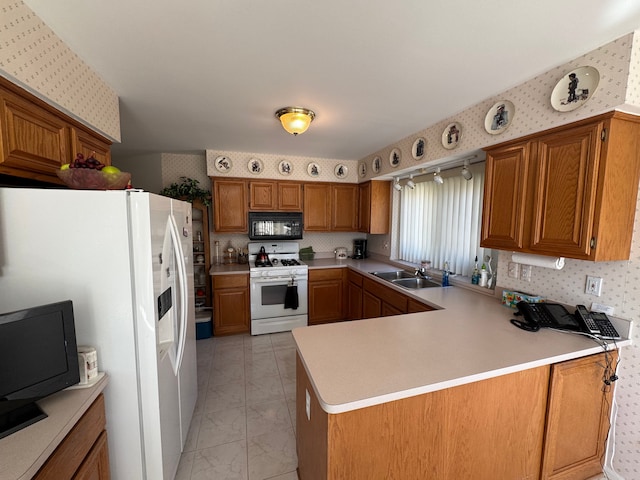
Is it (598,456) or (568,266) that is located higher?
(568,266)

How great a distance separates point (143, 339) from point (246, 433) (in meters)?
1.17

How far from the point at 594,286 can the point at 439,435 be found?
1.33m

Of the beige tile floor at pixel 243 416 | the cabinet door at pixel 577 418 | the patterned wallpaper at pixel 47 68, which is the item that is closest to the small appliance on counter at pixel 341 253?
the beige tile floor at pixel 243 416

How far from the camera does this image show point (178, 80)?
67.9 inches

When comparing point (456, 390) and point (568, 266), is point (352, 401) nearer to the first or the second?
point (456, 390)

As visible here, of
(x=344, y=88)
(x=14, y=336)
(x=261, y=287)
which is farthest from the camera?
(x=261, y=287)

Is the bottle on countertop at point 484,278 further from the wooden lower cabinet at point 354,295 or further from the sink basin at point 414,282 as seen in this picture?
the wooden lower cabinet at point 354,295

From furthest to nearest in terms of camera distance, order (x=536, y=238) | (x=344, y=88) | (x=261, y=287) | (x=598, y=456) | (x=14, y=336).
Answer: (x=261, y=287), (x=344, y=88), (x=536, y=238), (x=598, y=456), (x=14, y=336)

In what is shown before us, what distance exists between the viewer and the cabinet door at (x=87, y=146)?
4.93ft

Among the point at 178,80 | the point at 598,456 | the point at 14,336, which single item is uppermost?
the point at 178,80

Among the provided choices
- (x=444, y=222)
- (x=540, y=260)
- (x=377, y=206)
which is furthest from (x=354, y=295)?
(x=540, y=260)

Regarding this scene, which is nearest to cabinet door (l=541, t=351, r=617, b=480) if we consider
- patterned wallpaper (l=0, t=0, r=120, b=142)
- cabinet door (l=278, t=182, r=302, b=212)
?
patterned wallpaper (l=0, t=0, r=120, b=142)

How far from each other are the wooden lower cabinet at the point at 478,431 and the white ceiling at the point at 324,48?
1665mm

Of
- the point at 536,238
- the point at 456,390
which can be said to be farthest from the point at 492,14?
the point at 456,390
